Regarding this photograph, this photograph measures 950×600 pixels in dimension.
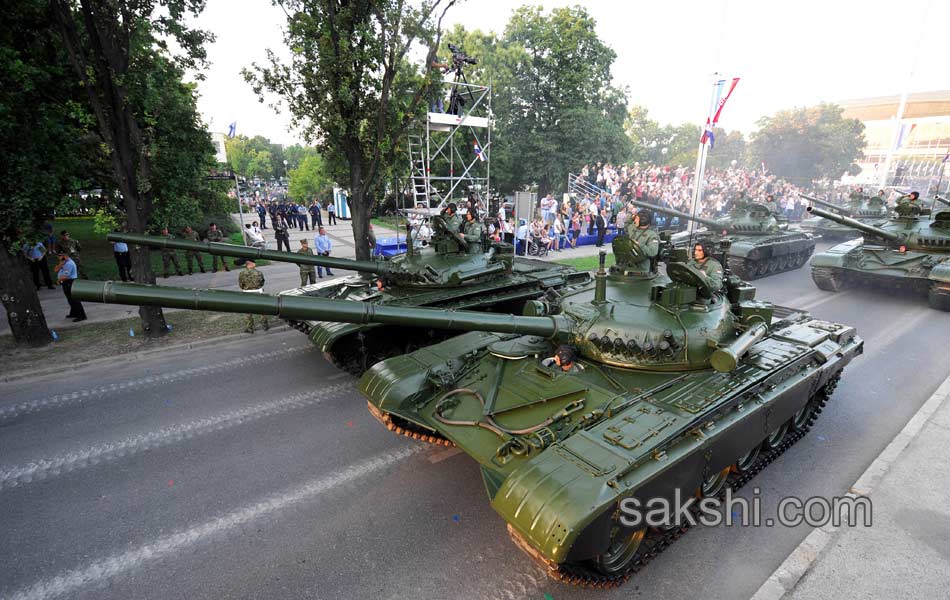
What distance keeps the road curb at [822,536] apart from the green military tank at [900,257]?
7433 millimetres

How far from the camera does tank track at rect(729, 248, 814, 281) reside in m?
16.6

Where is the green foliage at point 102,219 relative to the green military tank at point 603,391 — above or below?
above

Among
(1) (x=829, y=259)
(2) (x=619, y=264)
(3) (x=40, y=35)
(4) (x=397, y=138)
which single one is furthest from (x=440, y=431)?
(1) (x=829, y=259)

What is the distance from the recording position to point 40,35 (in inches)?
402

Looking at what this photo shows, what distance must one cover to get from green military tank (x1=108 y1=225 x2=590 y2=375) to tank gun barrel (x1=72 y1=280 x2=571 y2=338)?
378 cm

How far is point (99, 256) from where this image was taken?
67.3ft

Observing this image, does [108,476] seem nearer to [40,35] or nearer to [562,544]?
[562,544]

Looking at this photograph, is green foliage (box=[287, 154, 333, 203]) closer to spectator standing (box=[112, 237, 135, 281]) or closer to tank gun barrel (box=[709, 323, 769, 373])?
spectator standing (box=[112, 237, 135, 281])

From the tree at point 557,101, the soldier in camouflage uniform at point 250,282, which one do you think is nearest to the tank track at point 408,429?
the soldier in camouflage uniform at point 250,282

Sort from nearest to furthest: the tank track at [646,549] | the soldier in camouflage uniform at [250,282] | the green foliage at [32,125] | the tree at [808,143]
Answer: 1. the tank track at [646,549]
2. the green foliage at [32,125]
3. the soldier in camouflage uniform at [250,282]
4. the tree at [808,143]

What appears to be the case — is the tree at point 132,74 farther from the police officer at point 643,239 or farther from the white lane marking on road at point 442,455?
the police officer at point 643,239

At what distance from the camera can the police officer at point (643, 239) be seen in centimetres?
666

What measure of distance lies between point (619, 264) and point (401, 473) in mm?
4230

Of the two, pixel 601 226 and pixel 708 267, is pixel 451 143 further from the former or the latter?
pixel 708 267
